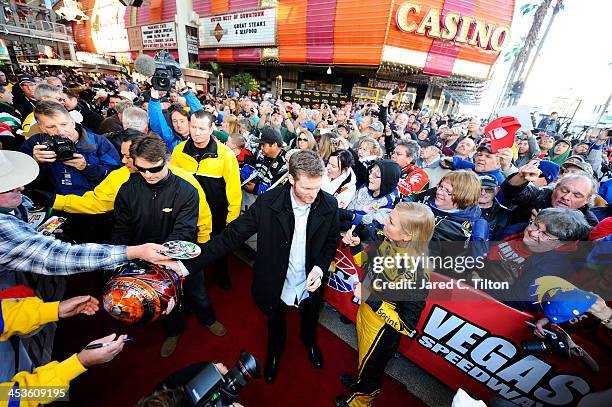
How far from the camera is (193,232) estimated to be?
2.21 metres

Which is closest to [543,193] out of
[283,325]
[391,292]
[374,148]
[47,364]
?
[374,148]

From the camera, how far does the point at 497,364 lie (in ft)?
6.45

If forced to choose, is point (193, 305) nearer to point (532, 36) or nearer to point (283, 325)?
point (283, 325)

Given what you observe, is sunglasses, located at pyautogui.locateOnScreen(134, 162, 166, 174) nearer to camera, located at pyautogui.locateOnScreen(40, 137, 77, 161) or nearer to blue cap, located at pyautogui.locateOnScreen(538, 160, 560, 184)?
camera, located at pyautogui.locateOnScreen(40, 137, 77, 161)

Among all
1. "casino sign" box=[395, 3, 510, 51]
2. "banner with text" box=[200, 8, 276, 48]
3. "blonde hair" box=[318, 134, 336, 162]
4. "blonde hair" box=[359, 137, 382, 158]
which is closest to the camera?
"blonde hair" box=[359, 137, 382, 158]

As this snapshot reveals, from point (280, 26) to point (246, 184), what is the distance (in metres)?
15.1

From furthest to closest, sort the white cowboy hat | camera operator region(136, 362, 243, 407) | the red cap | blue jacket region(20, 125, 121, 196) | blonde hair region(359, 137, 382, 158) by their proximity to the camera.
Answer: blonde hair region(359, 137, 382, 158) < the red cap < blue jacket region(20, 125, 121, 196) < the white cowboy hat < camera operator region(136, 362, 243, 407)

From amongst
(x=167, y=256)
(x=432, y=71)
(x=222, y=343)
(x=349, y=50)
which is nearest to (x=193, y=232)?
(x=167, y=256)

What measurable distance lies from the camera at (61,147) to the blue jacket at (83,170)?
29cm

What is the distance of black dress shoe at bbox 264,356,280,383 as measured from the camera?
2.39 metres

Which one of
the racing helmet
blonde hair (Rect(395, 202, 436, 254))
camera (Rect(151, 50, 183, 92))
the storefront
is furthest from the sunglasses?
the storefront

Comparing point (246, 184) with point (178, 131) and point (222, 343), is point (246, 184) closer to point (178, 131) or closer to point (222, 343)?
point (178, 131)

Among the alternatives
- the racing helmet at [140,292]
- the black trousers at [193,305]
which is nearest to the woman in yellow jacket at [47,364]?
the racing helmet at [140,292]

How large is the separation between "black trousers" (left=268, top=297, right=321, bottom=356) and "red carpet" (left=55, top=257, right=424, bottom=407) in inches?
11.2
